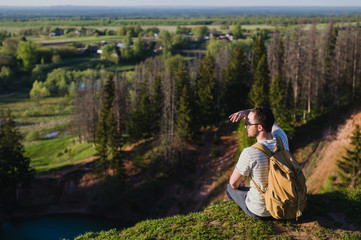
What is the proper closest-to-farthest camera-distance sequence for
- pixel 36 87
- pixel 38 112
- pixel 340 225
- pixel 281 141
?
1. pixel 281 141
2. pixel 340 225
3. pixel 38 112
4. pixel 36 87

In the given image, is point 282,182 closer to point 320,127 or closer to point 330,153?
point 330,153

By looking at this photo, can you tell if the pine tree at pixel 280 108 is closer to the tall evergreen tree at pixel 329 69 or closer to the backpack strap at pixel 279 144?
the tall evergreen tree at pixel 329 69

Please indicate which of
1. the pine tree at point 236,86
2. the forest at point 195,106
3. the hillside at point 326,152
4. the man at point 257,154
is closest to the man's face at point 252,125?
the man at point 257,154

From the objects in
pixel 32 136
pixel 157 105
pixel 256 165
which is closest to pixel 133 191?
pixel 157 105

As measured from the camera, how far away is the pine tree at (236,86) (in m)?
52.6

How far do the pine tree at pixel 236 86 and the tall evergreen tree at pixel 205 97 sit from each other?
12.7 ft

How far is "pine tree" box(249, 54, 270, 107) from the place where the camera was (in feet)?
141

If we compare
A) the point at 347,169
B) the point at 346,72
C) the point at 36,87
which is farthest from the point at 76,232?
the point at 36,87

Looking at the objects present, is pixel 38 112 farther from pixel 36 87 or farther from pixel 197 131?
pixel 197 131

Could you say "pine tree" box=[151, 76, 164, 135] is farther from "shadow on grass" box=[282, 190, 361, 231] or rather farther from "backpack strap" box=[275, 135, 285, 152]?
"backpack strap" box=[275, 135, 285, 152]

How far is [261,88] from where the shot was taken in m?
43.8

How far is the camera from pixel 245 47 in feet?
356

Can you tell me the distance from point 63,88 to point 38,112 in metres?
22.3

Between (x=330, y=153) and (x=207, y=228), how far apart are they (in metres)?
31.9
